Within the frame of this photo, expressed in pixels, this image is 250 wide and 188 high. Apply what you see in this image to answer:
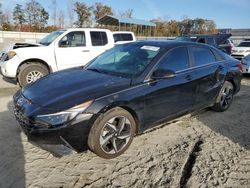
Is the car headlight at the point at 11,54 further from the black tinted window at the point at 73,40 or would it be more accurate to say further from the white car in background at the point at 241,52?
the white car in background at the point at 241,52

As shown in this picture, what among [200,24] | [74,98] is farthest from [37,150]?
[200,24]

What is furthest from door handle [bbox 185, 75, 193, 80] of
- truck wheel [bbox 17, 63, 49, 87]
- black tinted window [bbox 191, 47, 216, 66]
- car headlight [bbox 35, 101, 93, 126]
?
truck wheel [bbox 17, 63, 49, 87]

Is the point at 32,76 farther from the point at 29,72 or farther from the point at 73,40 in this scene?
the point at 73,40

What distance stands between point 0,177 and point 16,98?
117 cm

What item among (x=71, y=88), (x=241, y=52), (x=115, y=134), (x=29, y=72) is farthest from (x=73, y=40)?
(x=241, y=52)

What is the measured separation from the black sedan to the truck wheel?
11.3 ft

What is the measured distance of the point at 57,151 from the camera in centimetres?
305

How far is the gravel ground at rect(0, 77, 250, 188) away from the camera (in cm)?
299

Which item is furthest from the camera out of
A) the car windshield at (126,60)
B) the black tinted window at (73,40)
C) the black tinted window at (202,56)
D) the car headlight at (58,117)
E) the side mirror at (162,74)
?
the black tinted window at (73,40)

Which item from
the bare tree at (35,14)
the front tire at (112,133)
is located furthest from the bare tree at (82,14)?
the front tire at (112,133)

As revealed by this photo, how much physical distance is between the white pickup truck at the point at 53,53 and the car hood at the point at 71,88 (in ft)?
12.0

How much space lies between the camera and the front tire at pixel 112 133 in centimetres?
321

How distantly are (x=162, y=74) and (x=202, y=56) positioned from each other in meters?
1.49

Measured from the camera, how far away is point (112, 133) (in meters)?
3.42
